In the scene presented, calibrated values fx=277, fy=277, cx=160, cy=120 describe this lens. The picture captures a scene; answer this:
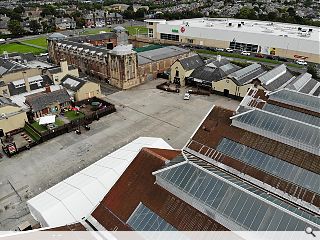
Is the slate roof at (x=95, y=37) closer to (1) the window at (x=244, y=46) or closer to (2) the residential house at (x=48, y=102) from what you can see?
(1) the window at (x=244, y=46)

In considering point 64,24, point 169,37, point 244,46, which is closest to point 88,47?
point 169,37

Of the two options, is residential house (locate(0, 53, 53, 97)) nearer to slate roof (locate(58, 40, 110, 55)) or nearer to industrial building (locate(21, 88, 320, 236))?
slate roof (locate(58, 40, 110, 55))

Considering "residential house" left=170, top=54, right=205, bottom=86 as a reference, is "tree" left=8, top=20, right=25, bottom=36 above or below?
above

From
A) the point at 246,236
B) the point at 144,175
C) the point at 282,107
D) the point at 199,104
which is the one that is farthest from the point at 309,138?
the point at 199,104

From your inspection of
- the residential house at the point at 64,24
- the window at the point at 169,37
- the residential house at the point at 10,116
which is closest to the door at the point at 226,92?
the residential house at the point at 10,116

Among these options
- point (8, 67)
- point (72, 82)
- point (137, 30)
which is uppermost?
point (137, 30)

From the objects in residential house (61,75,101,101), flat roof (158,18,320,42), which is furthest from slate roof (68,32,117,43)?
residential house (61,75,101,101)

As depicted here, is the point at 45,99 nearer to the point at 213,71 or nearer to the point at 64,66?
the point at 64,66

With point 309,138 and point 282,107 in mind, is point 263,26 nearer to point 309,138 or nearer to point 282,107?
point 282,107
